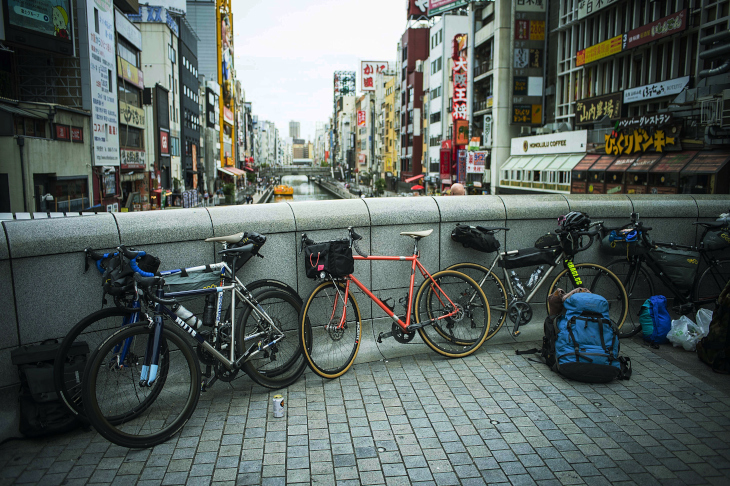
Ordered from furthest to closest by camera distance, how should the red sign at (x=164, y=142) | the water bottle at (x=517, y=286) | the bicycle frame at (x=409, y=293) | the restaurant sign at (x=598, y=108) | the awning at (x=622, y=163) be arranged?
the red sign at (x=164, y=142)
the restaurant sign at (x=598, y=108)
the awning at (x=622, y=163)
the water bottle at (x=517, y=286)
the bicycle frame at (x=409, y=293)

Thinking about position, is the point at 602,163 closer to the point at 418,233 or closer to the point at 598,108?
the point at 598,108

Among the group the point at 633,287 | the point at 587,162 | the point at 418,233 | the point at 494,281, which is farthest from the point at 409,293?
the point at 587,162

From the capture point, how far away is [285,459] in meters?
3.50

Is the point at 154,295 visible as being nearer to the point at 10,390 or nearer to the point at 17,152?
the point at 10,390

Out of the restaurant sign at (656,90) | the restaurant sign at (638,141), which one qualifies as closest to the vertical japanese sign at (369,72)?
the restaurant sign at (638,141)

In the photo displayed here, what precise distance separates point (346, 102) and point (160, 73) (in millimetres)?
143356

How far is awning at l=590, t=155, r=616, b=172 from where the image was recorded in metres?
33.0

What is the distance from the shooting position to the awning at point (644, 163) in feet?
95.0

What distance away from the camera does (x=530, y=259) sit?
558cm

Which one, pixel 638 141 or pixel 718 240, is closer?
pixel 718 240

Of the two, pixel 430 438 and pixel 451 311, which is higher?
pixel 451 311

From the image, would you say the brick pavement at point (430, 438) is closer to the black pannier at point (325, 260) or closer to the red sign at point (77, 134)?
the black pannier at point (325, 260)

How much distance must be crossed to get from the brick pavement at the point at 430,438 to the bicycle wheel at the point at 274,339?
15cm

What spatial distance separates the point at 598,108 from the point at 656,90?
500 cm
